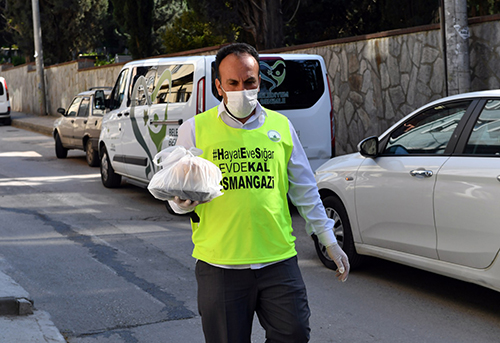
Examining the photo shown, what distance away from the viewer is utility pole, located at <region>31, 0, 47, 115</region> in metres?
28.6

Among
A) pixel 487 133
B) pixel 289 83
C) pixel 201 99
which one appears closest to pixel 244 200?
pixel 487 133

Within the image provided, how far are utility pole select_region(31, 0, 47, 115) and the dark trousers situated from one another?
1079 inches

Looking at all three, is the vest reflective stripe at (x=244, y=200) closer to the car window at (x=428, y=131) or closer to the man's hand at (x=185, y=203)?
the man's hand at (x=185, y=203)

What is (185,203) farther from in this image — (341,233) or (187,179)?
(341,233)

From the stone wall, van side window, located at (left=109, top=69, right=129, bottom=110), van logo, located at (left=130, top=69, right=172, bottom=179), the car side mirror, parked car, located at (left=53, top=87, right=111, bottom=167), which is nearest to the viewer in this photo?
the car side mirror

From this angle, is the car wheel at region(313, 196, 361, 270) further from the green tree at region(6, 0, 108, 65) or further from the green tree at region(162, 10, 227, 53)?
the green tree at region(6, 0, 108, 65)

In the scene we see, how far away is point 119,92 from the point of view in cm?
1056

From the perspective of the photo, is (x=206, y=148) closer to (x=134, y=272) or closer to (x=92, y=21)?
→ (x=134, y=272)

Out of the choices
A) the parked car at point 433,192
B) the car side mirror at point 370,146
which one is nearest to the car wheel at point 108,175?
the parked car at point 433,192

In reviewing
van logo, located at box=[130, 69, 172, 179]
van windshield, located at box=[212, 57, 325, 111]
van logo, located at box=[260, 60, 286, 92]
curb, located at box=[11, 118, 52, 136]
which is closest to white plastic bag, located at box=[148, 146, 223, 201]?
van windshield, located at box=[212, 57, 325, 111]

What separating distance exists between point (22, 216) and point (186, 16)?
27616 millimetres

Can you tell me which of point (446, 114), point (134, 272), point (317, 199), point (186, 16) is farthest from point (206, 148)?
point (186, 16)

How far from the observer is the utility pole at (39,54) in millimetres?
28578

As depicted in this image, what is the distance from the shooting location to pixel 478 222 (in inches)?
183
